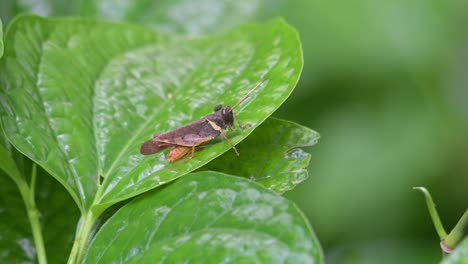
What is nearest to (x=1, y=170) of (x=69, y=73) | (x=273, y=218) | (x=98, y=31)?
(x=69, y=73)

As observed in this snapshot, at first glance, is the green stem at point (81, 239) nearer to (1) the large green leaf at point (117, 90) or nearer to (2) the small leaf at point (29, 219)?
(1) the large green leaf at point (117, 90)

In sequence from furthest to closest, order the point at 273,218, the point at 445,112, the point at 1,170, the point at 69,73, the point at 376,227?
the point at 445,112
the point at 376,227
the point at 69,73
the point at 1,170
the point at 273,218

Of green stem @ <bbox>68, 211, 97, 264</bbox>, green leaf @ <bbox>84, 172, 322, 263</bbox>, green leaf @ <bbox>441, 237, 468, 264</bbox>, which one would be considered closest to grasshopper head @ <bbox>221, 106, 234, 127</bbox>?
green leaf @ <bbox>84, 172, 322, 263</bbox>

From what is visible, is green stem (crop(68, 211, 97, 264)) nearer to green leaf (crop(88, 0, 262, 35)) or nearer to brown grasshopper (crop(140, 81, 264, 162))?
brown grasshopper (crop(140, 81, 264, 162))

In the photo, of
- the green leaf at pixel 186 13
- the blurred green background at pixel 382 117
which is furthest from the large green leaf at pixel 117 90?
the blurred green background at pixel 382 117

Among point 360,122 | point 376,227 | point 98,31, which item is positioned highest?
point 98,31

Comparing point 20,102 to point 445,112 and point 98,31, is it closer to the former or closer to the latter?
point 98,31

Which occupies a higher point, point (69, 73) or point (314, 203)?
point (69, 73)

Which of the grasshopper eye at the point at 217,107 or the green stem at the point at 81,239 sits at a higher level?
the grasshopper eye at the point at 217,107

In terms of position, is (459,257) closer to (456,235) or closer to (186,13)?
(456,235)
